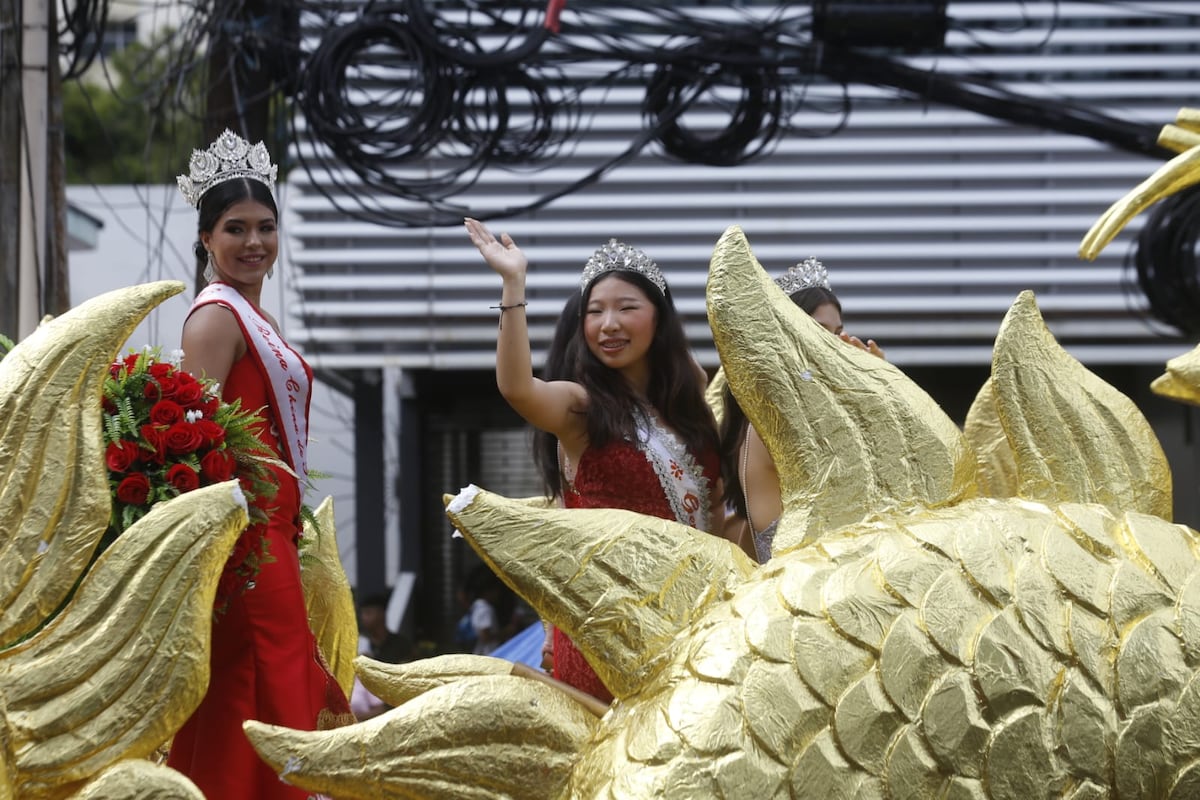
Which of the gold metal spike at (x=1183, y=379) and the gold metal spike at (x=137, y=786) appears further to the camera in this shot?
the gold metal spike at (x=1183, y=379)

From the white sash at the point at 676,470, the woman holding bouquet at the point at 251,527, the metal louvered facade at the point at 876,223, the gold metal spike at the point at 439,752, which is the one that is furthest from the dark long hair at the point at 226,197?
the metal louvered facade at the point at 876,223

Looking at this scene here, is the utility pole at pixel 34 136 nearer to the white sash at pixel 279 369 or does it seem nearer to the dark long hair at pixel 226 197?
the dark long hair at pixel 226 197

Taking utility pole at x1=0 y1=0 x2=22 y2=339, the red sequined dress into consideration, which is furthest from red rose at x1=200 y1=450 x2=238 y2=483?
utility pole at x1=0 y1=0 x2=22 y2=339

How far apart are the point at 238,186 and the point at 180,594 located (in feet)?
3.45

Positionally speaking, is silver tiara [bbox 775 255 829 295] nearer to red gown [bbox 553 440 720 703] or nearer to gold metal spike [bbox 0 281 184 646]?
red gown [bbox 553 440 720 703]

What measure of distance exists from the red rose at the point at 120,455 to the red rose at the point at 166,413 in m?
0.06

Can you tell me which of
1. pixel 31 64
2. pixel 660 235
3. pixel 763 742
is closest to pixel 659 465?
pixel 763 742

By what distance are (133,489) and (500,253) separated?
790 mm

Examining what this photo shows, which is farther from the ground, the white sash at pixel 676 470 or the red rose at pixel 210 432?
the red rose at pixel 210 432

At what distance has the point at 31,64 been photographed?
4004 millimetres

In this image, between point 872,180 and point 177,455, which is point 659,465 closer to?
point 177,455

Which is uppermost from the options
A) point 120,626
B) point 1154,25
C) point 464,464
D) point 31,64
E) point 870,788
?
point 1154,25

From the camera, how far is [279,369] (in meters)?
2.38

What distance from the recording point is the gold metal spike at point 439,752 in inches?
62.2
